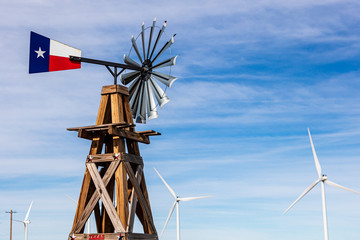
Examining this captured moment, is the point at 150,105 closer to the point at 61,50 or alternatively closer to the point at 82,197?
the point at 61,50

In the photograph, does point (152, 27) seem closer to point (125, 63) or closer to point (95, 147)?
point (125, 63)

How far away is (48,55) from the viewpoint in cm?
3206

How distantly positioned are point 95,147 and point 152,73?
18.3ft

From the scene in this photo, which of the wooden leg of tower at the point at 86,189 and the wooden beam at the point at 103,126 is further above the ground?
the wooden beam at the point at 103,126

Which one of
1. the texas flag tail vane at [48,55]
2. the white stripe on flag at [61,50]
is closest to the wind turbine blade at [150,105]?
the texas flag tail vane at [48,55]

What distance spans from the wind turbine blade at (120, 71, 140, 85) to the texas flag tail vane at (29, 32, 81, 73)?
9.55 feet

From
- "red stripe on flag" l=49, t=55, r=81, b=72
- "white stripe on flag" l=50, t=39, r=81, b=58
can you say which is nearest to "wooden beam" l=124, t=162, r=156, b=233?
"red stripe on flag" l=49, t=55, r=81, b=72

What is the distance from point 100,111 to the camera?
108ft

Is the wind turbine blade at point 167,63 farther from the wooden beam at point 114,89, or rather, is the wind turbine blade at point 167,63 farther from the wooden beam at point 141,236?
the wooden beam at point 141,236

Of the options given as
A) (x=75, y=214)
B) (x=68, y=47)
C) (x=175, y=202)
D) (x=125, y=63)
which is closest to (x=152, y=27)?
(x=125, y=63)

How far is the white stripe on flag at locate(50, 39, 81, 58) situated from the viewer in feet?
106

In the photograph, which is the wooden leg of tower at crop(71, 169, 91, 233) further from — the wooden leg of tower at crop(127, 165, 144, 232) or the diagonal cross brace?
the wooden leg of tower at crop(127, 165, 144, 232)

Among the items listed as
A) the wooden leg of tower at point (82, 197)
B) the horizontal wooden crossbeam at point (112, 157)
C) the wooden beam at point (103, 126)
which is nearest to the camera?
the wooden beam at point (103, 126)

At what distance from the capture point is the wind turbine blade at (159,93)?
34219mm
